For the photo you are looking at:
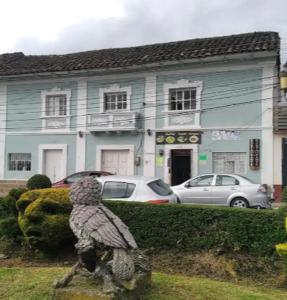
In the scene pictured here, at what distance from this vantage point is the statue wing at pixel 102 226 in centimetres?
507

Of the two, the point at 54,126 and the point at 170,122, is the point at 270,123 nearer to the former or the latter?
the point at 170,122

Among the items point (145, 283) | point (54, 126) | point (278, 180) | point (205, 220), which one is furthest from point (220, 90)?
point (145, 283)

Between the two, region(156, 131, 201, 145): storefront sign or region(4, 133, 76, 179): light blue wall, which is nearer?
region(156, 131, 201, 145): storefront sign

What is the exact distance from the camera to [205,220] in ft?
27.3

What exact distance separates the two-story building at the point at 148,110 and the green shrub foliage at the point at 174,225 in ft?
44.4

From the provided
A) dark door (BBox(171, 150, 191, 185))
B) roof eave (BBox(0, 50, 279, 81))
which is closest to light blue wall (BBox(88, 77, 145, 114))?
roof eave (BBox(0, 50, 279, 81))

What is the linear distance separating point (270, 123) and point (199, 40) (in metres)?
6.02

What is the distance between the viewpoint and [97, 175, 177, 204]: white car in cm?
1182

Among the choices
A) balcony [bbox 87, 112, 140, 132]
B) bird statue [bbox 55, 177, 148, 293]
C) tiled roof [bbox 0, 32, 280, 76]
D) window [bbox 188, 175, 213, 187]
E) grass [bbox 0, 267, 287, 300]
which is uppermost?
tiled roof [bbox 0, 32, 280, 76]

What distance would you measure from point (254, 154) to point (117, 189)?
35.8 ft

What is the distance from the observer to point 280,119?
22.1 meters

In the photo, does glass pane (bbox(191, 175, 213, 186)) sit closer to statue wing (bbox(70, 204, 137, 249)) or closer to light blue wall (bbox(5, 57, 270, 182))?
light blue wall (bbox(5, 57, 270, 182))

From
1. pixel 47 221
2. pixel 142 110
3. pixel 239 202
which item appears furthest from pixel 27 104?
pixel 47 221

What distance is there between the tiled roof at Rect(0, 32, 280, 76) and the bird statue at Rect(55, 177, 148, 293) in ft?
55.2
